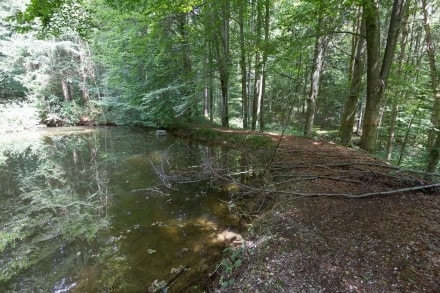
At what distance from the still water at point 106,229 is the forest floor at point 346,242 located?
79cm

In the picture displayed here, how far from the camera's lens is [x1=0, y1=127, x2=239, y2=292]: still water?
129 inches

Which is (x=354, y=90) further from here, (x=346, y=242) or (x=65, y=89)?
(x=65, y=89)

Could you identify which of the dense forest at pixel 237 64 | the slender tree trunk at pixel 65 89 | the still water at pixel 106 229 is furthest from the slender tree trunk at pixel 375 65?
the slender tree trunk at pixel 65 89

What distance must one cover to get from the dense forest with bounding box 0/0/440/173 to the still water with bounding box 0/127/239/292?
284cm

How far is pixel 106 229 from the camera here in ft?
14.7

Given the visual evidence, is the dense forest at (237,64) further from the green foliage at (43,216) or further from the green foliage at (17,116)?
the green foliage at (43,216)

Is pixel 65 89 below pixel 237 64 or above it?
below

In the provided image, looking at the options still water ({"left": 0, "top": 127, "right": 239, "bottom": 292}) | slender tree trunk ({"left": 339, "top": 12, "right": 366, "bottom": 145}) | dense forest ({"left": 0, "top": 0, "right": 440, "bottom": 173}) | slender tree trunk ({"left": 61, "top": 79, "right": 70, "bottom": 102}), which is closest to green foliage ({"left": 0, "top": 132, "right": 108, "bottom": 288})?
still water ({"left": 0, "top": 127, "right": 239, "bottom": 292})

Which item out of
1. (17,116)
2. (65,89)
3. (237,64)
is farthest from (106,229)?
(65,89)

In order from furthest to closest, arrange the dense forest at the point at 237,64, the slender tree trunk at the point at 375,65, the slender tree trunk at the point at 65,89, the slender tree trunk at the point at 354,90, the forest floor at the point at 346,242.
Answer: the slender tree trunk at the point at 65,89 → the slender tree trunk at the point at 354,90 → the dense forest at the point at 237,64 → the slender tree trunk at the point at 375,65 → the forest floor at the point at 346,242

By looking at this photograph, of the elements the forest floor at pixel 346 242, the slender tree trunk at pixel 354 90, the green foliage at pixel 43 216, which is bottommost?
the green foliage at pixel 43 216

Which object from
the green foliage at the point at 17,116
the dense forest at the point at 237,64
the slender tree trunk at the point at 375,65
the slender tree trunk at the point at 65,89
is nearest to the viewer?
the slender tree trunk at the point at 375,65

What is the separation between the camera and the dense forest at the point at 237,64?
6.36 metres

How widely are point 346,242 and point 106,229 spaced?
4252mm
